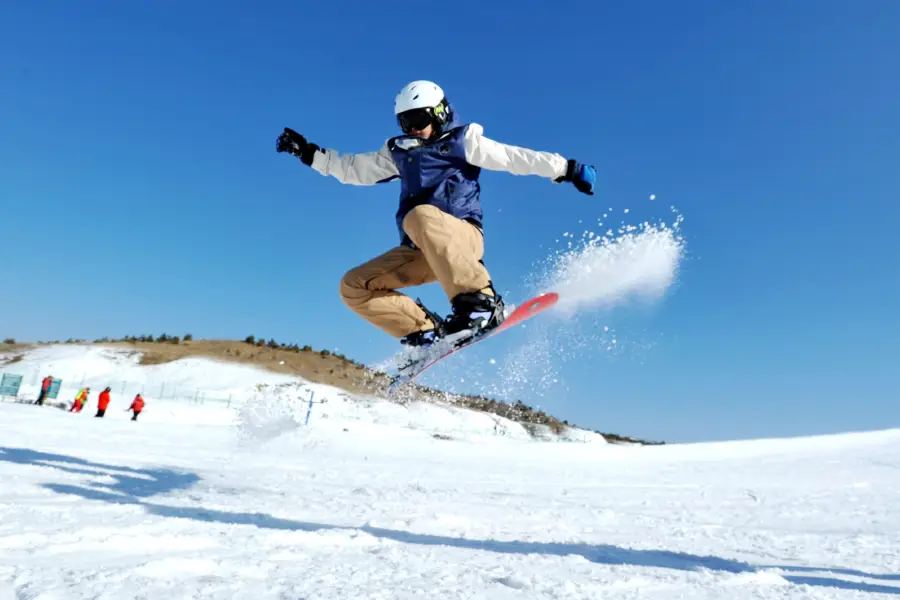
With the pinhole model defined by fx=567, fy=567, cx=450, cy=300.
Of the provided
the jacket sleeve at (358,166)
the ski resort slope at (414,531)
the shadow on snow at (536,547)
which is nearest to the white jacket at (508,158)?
the jacket sleeve at (358,166)

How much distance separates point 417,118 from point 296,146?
1498mm

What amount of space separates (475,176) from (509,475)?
202 inches

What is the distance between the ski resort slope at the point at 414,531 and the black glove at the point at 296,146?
313cm

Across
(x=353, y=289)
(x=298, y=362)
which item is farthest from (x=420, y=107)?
(x=298, y=362)

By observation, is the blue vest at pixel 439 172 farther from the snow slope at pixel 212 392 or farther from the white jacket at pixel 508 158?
the snow slope at pixel 212 392

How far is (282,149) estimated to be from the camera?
5641 mm

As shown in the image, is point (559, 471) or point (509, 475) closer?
point (509, 475)

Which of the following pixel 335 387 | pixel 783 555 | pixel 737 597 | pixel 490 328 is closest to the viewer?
pixel 737 597

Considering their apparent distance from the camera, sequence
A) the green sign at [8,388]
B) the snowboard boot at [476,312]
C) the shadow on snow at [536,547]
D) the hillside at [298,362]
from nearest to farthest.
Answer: the shadow on snow at [536,547] → the snowboard boot at [476,312] → the green sign at [8,388] → the hillside at [298,362]

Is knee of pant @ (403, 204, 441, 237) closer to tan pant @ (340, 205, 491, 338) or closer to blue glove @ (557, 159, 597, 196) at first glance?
tan pant @ (340, 205, 491, 338)

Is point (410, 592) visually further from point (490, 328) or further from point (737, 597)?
point (490, 328)

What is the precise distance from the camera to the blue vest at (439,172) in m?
4.77

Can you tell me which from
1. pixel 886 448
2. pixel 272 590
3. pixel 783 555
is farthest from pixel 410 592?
pixel 886 448

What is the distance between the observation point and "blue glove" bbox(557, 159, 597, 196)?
15.6 ft
